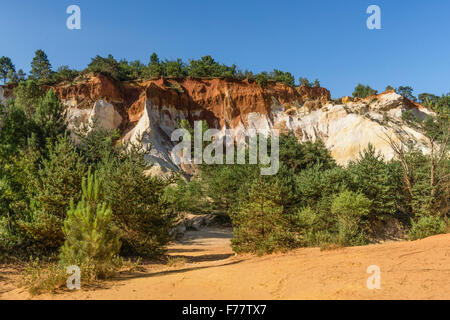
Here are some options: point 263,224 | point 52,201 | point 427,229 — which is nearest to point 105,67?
point 52,201

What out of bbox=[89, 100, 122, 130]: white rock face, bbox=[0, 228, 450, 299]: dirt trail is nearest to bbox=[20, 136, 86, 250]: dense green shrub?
bbox=[0, 228, 450, 299]: dirt trail

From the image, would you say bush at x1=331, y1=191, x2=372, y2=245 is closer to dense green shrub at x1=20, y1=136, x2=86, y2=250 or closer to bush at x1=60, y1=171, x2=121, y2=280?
bush at x1=60, y1=171, x2=121, y2=280

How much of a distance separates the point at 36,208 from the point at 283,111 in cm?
4589

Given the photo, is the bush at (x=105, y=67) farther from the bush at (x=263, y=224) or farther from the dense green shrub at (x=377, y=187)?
the bush at (x=263, y=224)

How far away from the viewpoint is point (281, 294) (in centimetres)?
527

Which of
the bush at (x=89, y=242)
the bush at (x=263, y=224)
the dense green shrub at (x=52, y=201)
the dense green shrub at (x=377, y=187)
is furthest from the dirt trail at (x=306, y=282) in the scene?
the dense green shrub at (x=377, y=187)

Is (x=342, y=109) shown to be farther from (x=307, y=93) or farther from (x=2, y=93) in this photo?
(x=2, y=93)

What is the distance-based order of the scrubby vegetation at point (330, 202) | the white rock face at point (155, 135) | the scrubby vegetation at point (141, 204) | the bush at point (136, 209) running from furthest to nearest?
the white rock face at point (155, 135), the scrubby vegetation at point (330, 202), the bush at point (136, 209), the scrubby vegetation at point (141, 204)

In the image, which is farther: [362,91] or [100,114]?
[362,91]

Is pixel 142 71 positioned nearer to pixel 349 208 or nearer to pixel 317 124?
pixel 317 124

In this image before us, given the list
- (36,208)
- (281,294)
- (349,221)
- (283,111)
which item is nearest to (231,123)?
(283,111)

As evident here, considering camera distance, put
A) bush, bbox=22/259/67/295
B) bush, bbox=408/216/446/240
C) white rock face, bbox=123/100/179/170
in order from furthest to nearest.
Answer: white rock face, bbox=123/100/179/170 → bush, bbox=408/216/446/240 → bush, bbox=22/259/67/295

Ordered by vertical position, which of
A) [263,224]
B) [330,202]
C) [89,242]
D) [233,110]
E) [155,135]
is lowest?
[263,224]

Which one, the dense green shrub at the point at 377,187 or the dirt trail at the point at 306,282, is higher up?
the dense green shrub at the point at 377,187
